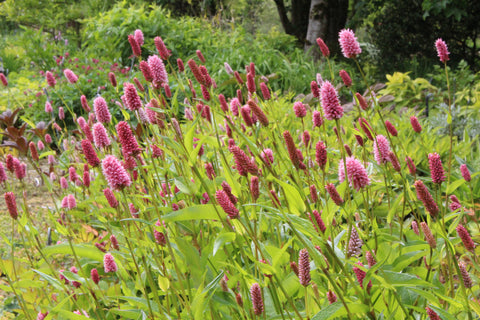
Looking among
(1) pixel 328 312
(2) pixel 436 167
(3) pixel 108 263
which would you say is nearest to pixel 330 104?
(2) pixel 436 167

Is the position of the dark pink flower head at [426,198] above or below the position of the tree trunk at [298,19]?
below

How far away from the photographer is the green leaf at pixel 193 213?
0.98 m

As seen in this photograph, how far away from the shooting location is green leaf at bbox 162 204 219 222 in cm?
98

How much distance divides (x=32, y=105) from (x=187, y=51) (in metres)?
2.60

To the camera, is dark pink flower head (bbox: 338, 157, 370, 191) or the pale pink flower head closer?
dark pink flower head (bbox: 338, 157, 370, 191)

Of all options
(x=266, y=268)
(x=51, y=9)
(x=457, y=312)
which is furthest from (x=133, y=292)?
(x=51, y=9)

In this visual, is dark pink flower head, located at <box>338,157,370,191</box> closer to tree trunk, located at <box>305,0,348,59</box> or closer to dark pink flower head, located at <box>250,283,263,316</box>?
dark pink flower head, located at <box>250,283,263,316</box>

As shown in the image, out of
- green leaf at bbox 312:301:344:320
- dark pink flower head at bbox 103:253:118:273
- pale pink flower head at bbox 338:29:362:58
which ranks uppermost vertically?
pale pink flower head at bbox 338:29:362:58

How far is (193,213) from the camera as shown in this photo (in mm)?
997

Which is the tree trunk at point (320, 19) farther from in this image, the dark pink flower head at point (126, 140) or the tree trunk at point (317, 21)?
the dark pink flower head at point (126, 140)

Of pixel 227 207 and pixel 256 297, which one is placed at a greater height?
pixel 227 207

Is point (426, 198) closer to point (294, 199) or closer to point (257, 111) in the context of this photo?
point (294, 199)

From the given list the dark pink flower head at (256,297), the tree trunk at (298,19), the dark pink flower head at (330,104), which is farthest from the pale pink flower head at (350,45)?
the tree trunk at (298,19)

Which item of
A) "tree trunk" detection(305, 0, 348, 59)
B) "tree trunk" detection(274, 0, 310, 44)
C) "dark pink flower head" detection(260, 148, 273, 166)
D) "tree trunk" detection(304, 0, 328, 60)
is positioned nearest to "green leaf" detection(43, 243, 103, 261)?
"dark pink flower head" detection(260, 148, 273, 166)
